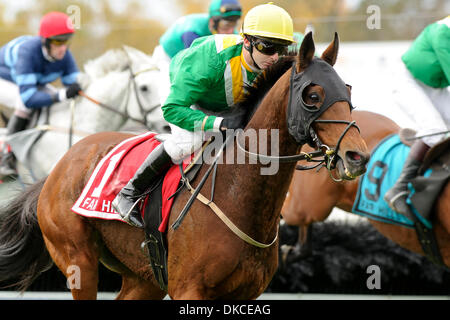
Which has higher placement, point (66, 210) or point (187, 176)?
point (187, 176)

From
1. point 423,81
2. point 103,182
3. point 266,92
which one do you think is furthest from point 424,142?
point 103,182

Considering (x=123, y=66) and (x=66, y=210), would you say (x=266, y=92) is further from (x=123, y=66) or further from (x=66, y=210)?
(x=123, y=66)

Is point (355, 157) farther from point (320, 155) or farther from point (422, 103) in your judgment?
point (422, 103)

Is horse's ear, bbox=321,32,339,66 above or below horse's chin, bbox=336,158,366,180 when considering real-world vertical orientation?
above

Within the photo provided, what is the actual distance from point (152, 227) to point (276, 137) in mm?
886

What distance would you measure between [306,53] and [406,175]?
2.35 metres

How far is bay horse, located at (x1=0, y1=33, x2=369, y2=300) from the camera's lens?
10.3 feet

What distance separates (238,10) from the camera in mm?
6355

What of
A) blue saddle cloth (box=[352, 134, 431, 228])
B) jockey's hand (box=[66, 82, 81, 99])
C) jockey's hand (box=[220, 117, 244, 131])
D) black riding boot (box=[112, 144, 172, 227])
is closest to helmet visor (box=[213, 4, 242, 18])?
jockey's hand (box=[66, 82, 81, 99])

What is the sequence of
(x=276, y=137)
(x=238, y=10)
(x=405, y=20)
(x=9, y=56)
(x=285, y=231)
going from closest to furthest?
(x=276, y=137) → (x=238, y=10) → (x=285, y=231) → (x=9, y=56) → (x=405, y=20)

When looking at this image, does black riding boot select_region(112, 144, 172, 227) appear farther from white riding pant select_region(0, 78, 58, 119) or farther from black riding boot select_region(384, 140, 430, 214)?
white riding pant select_region(0, 78, 58, 119)

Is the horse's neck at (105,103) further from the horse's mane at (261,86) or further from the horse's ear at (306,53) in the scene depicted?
the horse's ear at (306,53)

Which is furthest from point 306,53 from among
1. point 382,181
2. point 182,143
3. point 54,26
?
point 54,26

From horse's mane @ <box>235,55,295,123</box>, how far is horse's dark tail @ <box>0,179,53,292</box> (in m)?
1.79
